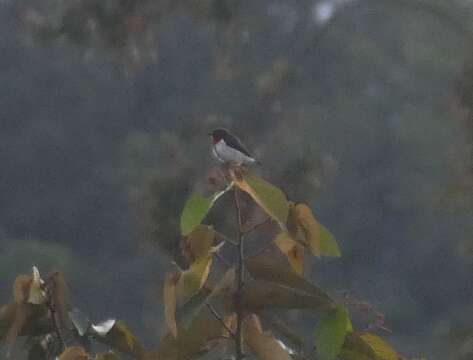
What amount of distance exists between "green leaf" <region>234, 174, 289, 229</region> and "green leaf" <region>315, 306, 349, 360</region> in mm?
91

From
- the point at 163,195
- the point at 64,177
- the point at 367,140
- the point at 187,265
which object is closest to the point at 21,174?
the point at 64,177

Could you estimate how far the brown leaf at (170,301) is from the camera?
1.60 meters

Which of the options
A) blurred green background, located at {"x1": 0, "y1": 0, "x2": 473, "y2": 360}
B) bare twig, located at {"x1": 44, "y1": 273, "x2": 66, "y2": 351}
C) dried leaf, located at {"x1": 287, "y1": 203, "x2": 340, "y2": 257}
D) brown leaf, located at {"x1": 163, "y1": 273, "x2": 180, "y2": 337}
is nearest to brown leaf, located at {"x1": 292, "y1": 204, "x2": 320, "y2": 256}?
dried leaf, located at {"x1": 287, "y1": 203, "x2": 340, "y2": 257}

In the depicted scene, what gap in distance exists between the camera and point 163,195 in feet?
26.8

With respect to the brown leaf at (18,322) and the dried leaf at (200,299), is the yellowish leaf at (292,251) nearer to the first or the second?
the dried leaf at (200,299)

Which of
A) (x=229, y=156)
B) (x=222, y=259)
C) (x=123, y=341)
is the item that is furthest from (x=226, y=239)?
(x=229, y=156)

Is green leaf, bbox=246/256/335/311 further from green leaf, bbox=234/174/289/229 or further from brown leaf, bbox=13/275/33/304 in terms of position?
brown leaf, bbox=13/275/33/304

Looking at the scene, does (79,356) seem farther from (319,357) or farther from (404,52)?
(404,52)

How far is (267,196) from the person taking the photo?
1.63m

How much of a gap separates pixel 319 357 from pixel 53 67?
29.4 metres

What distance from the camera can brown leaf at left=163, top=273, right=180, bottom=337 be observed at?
1.60m

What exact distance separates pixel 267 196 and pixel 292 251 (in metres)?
0.07

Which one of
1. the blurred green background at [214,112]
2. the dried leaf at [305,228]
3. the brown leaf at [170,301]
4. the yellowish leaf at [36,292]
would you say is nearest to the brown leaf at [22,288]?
the yellowish leaf at [36,292]

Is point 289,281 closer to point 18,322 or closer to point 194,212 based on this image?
point 194,212
